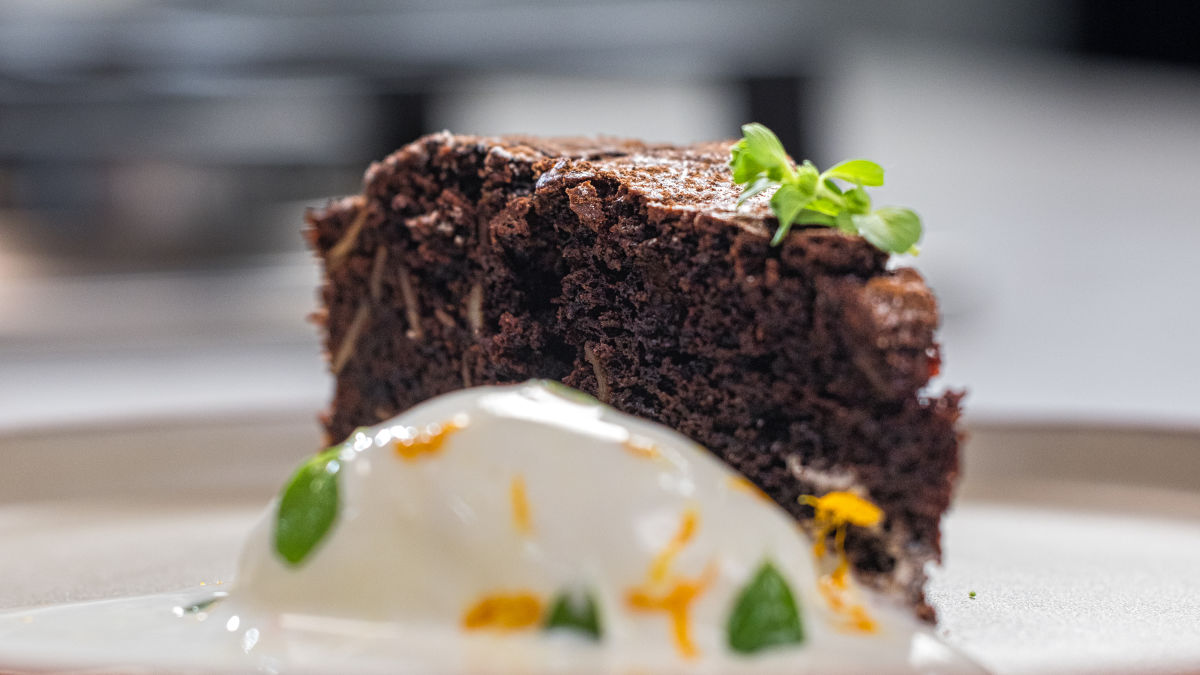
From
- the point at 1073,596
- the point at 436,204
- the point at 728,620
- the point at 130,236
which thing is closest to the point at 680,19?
the point at 130,236

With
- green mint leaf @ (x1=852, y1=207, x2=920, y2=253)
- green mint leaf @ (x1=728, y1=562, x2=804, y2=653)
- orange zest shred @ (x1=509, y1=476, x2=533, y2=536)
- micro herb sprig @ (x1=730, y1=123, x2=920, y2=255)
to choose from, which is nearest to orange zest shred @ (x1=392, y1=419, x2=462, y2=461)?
orange zest shred @ (x1=509, y1=476, x2=533, y2=536)

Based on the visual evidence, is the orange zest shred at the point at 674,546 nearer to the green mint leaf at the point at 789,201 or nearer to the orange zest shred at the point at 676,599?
the orange zest shred at the point at 676,599

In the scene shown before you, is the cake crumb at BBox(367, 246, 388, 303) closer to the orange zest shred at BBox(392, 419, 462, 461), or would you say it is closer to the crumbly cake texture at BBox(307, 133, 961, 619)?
the crumbly cake texture at BBox(307, 133, 961, 619)

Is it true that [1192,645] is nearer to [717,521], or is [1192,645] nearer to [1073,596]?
[1073,596]

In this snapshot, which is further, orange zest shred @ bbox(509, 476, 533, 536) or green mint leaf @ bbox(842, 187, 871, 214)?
green mint leaf @ bbox(842, 187, 871, 214)

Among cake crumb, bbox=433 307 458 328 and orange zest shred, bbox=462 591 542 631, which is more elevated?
cake crumb, bbox=433 307 458 328

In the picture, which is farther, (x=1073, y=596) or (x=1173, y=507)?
(x=1173, y=507)

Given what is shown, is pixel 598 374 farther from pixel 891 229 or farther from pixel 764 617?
pixel 764 617
